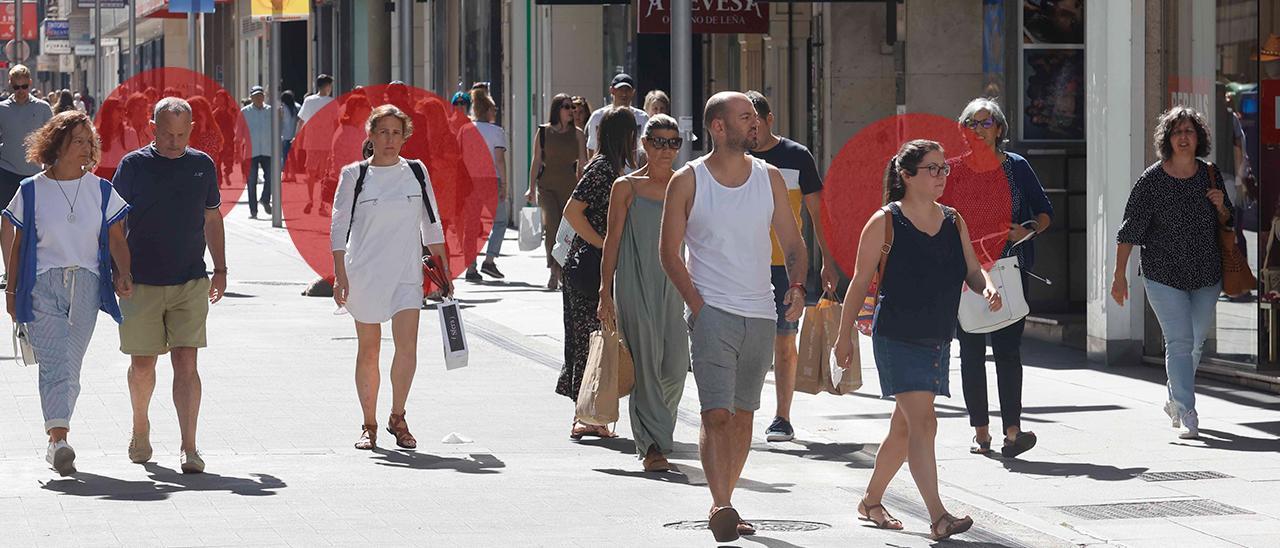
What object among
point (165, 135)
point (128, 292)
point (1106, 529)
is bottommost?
point (1106, 529)

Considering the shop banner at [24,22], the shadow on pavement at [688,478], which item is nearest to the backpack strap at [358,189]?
the shadow on pavement at [688,478]

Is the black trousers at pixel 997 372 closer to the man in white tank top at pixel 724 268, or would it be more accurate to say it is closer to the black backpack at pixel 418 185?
the man in white tank top at pixel 724 268

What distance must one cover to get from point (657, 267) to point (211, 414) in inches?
116

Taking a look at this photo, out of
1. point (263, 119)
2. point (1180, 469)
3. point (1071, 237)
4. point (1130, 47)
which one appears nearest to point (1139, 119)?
point (1130, 47)

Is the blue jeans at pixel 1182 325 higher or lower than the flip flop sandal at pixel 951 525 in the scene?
higher

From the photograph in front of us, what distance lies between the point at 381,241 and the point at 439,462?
1.10m

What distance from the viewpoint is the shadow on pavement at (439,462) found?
983 cm

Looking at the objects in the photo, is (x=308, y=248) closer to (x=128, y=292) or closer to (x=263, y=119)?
(x=263, y=119)

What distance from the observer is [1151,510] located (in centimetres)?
866

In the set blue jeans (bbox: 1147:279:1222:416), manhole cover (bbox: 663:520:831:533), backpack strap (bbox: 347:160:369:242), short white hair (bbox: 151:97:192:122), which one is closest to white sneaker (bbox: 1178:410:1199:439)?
blue jeans (bbox: 1147:279:1222:416)

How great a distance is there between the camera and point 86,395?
12.3m

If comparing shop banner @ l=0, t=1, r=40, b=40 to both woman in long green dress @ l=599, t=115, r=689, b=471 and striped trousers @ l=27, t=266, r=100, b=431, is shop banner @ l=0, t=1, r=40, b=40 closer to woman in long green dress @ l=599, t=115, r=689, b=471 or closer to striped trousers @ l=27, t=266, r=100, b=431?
striped trousers @ l=27, t=266, r=100, b=431

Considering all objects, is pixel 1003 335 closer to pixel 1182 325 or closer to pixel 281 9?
pixel 1182 325
